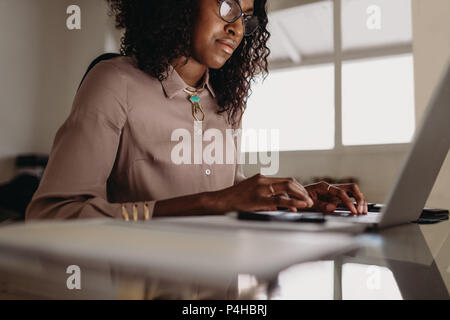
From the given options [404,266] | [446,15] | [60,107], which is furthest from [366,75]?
[404,266]

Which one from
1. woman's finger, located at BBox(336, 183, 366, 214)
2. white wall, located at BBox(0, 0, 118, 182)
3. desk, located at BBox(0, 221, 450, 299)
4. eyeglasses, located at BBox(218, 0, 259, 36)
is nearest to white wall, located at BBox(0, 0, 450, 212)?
white wall, located at BBox(0, 0, 118, 182)

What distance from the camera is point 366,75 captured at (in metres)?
3.83

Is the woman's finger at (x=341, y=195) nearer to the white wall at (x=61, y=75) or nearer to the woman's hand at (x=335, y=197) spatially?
the woman's hand at (x=335, y=197)

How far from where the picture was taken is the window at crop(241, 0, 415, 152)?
3609mm

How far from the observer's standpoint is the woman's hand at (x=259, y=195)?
599 millimetres

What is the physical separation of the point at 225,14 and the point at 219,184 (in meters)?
0.51

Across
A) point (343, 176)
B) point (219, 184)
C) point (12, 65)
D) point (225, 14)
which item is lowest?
point (343, 176)

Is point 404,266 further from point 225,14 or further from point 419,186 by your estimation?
point 225,14

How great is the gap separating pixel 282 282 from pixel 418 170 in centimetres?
35

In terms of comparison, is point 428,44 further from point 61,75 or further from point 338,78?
point 61,75

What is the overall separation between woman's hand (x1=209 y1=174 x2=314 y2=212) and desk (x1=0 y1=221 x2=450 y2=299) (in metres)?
0.25

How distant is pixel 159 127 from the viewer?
988 millimetres

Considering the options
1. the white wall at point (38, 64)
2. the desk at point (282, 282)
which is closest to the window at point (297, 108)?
the white wall at point (38, 64)
